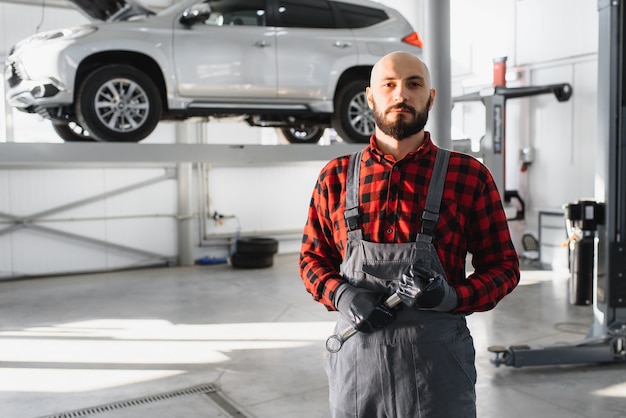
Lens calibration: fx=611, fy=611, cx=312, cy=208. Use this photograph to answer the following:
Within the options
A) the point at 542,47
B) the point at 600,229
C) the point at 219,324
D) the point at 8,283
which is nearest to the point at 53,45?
the point at 219,324

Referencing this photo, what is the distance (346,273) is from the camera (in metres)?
1.88

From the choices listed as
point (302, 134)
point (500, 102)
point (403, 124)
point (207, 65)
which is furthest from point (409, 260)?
point (500, 102)

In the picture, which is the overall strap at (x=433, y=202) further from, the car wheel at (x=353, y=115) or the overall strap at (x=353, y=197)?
the car wheel at (x=353, y=115)

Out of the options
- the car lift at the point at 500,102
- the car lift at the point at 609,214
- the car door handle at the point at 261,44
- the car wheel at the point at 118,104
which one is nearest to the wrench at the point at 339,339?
the car wheel at the point at 118,104

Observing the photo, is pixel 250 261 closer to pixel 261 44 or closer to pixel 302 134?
pixel 302 134

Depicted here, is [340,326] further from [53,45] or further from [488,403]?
[53,45]

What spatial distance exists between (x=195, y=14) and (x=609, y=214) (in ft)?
12.1

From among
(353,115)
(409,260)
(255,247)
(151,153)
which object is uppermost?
(353,115)

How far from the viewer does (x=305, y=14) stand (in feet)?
18.4

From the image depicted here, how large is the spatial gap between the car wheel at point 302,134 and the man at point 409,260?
5166 millimetres

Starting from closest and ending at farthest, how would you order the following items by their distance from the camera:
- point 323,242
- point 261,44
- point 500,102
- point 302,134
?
point 323,242 → point 261,44 → point 302,134 → point 500,102

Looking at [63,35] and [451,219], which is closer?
[451,219]

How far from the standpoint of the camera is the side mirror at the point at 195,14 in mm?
4852

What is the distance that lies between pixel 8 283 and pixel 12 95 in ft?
19.4
